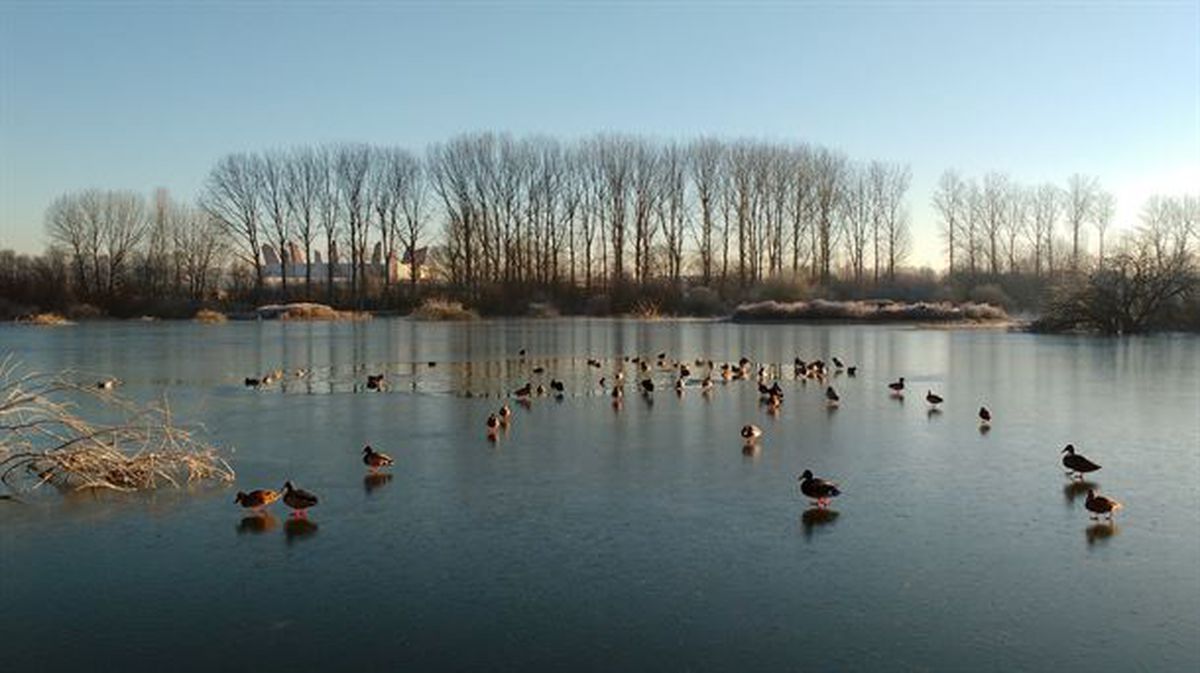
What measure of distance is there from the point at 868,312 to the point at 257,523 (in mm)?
47690

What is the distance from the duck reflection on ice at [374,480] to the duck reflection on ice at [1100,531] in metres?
6.00

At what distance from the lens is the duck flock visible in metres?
8.14

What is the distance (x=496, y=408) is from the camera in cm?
1568

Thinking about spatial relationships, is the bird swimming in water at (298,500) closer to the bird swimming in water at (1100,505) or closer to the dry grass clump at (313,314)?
the bird swimming in water at (1100,505)

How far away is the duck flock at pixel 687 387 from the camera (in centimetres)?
814

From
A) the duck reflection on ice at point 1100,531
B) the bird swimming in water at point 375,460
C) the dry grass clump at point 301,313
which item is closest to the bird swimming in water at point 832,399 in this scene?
the duck reflection on ice at point 1100,531

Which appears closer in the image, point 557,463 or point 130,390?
point 557,463

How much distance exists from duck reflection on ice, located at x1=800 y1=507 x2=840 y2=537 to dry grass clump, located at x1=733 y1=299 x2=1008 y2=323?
44518mm

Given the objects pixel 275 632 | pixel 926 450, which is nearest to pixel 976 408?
pixel 926 450

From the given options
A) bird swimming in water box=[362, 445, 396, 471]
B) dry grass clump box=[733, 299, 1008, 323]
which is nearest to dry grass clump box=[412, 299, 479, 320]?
dry grass clump box=[733, 299, 1008, 323]

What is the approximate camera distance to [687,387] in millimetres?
19234

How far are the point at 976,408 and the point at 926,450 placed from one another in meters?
4.60

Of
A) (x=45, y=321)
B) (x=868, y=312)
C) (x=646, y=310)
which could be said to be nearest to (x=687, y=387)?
(x=868, y=312)

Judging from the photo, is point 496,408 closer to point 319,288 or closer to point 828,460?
point 828,460
